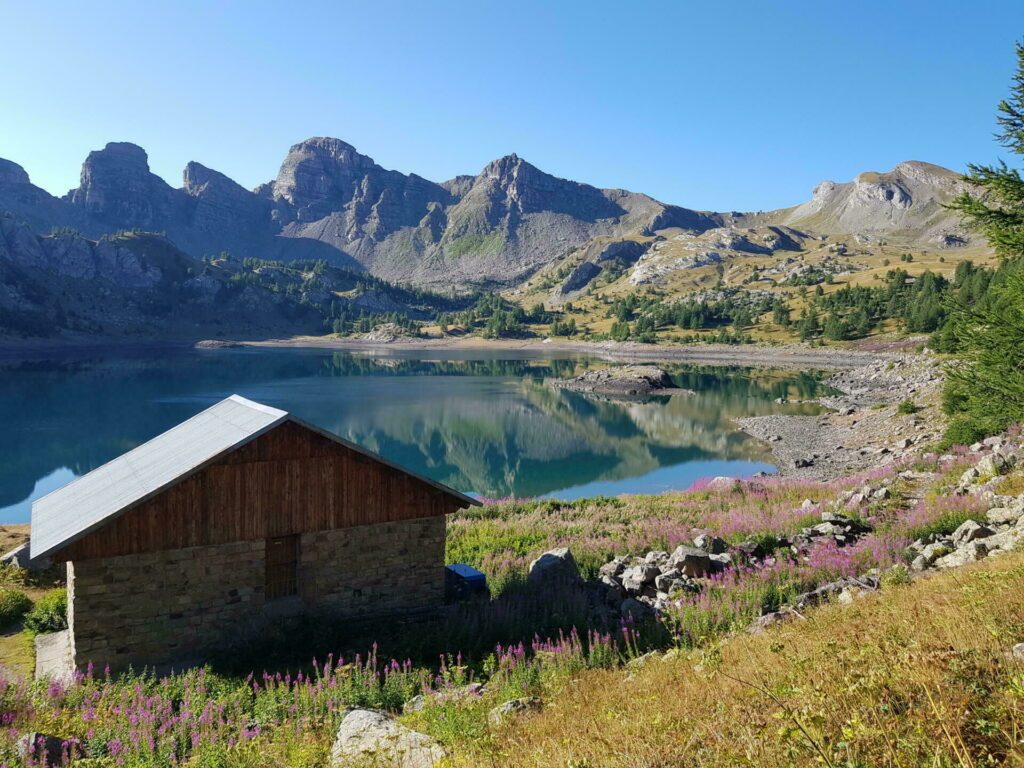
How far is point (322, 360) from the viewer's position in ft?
524

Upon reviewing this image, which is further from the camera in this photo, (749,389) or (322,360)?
(322,360)

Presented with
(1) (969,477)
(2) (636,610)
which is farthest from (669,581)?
(1) (969,477)

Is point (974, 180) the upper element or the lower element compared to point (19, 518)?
upper

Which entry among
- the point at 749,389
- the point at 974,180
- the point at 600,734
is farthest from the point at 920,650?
the point at 749,389

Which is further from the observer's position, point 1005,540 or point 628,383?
point 628,383

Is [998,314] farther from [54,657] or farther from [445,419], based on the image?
[445,419]

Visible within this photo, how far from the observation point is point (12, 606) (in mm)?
17500

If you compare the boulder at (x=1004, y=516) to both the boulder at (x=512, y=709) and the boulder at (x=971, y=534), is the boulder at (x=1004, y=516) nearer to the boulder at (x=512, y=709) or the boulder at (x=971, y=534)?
the boulder at (x=971, y=534)

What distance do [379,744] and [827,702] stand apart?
17.4 feet

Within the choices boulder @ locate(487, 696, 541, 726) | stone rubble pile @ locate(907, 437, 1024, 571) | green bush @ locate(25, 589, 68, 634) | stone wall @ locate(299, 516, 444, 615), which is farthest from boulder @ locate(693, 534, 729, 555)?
green bush @ locate(25, 589, 68, 634)

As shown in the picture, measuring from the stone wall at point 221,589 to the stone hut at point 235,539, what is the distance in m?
0.03

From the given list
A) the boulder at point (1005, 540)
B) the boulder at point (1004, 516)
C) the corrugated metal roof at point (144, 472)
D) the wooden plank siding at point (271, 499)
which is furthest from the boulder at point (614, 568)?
the corrugated metal roof at point (144, 472)

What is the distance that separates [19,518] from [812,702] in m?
46.1

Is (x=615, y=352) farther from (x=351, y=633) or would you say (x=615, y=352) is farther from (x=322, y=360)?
(x=351, y=633)
